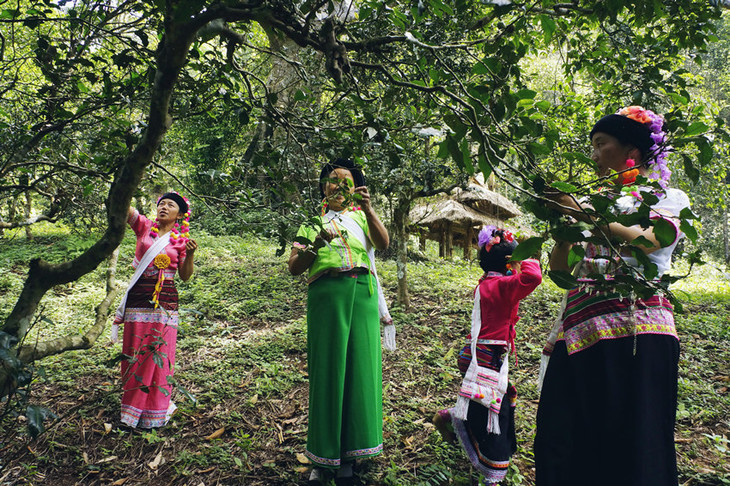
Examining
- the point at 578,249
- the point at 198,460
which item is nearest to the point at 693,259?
the point at 578,249

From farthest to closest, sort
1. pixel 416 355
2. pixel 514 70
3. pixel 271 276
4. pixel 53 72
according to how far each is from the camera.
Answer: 1. pixel 271 276
2. pixel 416 355
3. pixel 53 72
4. pixel 514 70

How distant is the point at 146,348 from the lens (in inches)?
136

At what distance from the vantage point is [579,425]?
1894 mm

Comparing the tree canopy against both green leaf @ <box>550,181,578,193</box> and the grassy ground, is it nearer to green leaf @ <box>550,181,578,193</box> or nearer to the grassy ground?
green leaf @ <box>550,181,578,193</box>

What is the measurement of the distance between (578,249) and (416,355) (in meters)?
4.10

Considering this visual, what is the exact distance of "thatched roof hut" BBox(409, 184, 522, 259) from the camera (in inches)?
539

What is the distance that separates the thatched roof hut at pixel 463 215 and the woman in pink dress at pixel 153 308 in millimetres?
10203

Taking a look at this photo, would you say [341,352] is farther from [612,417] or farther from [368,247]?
[612,417]

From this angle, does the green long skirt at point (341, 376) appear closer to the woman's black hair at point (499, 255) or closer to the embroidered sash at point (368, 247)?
the embroidered sash at point (368, 247)

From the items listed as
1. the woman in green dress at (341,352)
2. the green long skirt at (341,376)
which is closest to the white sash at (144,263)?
the woman in green dress at (341,352)

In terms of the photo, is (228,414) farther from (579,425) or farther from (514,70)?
(514,70)

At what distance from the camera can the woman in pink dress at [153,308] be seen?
344 centimetres

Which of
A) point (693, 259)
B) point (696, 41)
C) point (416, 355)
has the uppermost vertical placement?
point (696, 41)

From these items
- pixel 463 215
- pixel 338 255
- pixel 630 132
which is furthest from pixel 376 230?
pixel 463 215
